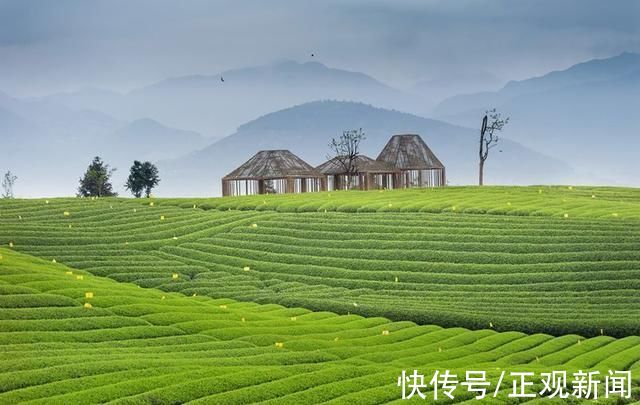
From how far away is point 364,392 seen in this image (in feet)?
54.8

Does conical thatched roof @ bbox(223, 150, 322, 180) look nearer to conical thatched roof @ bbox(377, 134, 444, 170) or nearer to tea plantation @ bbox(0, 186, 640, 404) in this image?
conical thatched roof @ bbox(377, 134, 444, 170)

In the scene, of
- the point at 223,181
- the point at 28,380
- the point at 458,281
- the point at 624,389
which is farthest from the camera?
the point at 223,181

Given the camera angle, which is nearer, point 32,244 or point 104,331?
point 104,331

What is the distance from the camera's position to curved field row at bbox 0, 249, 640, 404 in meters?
16.3

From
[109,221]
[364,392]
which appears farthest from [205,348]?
[109,221]

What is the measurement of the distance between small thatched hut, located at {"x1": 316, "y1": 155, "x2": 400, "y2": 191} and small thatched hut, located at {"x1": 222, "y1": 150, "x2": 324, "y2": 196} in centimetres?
324

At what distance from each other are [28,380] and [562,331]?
15010 millimetres

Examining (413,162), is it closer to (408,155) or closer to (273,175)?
(408,155)

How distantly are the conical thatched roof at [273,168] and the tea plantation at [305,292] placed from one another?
44.5 feet

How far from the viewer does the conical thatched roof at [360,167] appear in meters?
69.5

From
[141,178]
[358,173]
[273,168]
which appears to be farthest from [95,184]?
[358,173]

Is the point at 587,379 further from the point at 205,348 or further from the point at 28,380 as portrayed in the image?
the point at 28,380

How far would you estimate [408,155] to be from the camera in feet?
234

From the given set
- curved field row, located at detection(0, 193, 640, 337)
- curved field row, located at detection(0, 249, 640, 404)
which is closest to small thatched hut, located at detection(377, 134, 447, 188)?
curved field row, located at detection(0, 193, 640, 337)
